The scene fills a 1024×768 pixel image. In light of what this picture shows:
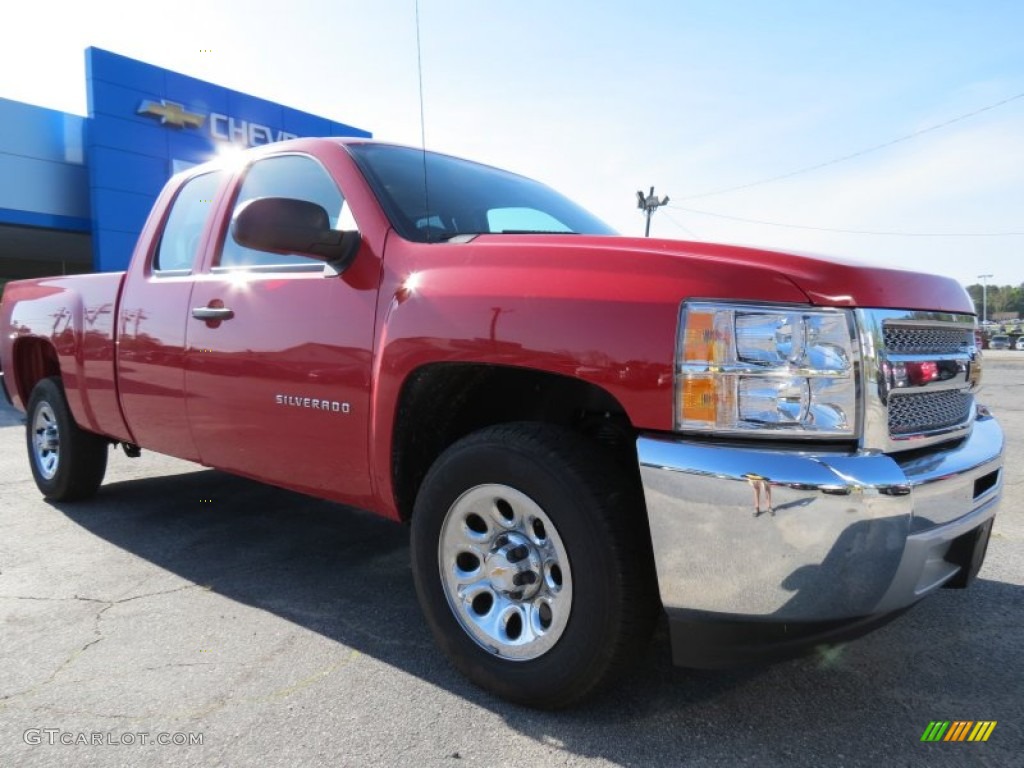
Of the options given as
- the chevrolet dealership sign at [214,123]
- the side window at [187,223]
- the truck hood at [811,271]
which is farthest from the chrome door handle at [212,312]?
the chevrolet dealership sign at [214,123]

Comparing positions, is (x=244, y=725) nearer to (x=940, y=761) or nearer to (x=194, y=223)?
(x=940, y=761)

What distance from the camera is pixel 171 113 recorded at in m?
18.4

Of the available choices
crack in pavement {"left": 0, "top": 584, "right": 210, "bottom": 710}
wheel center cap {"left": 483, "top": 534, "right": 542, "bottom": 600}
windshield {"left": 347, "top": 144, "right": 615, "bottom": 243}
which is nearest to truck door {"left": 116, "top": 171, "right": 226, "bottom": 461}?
crack in pavement {"left": 0, "top": 584, "right": 210, "bottom": 710}

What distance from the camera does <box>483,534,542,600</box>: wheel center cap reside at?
7.35 ft

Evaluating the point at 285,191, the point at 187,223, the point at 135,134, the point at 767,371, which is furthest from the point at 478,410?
the point at 135,134

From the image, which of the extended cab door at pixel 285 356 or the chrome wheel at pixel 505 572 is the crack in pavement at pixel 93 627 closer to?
the extended cab door at pixel 285 356

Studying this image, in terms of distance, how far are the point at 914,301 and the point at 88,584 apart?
3.57 m

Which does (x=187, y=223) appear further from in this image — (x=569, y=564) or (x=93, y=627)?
(x=569, y=564)

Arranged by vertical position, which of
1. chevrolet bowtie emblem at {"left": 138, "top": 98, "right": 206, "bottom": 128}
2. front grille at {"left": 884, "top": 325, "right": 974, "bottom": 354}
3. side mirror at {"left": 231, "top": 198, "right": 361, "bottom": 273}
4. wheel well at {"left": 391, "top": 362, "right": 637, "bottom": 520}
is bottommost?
wheel well at {"left": 391, "top": 362, "right": 637, "bottom": 520}

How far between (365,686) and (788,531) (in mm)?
1474

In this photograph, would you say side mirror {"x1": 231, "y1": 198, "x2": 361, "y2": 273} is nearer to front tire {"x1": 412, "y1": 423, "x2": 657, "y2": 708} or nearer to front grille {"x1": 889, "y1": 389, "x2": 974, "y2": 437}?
front tire {"x1": 412, "y1": 423, "x2": 657, "y2": 708}

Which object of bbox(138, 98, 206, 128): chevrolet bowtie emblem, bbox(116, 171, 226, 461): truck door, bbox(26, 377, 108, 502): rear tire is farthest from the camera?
bbox(138, 98, 206, 128): chevrolet bowtie emblem

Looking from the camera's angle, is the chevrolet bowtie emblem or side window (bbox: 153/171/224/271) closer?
side window (bbox: 153/171/224/271)

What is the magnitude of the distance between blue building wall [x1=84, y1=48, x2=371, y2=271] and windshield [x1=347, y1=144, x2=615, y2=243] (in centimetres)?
1527
